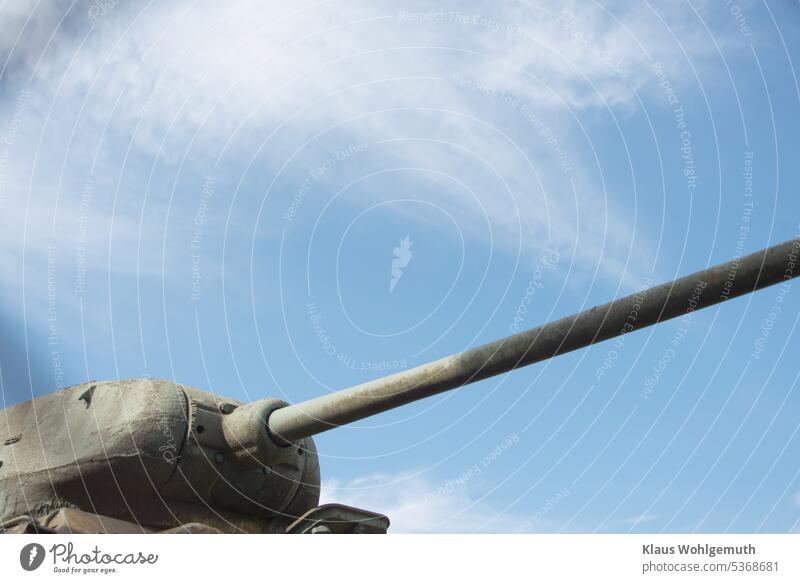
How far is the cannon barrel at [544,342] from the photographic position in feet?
27.5

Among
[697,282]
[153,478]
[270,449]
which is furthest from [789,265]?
[153,478]

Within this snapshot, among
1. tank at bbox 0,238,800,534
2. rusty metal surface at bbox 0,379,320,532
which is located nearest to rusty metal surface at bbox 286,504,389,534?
tank at bbox 0,238,800,534

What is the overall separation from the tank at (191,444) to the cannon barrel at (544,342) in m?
0.01

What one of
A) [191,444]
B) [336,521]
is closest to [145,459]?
[191,444]

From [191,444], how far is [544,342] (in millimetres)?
4124

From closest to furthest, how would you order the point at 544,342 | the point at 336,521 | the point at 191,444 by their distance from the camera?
the point at 544,342
the point at 336,521
the point at 191,444

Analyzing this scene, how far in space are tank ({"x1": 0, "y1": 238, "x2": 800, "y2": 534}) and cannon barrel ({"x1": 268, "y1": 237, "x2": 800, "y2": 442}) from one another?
14mm

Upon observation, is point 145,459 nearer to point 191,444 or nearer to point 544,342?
point 191,444

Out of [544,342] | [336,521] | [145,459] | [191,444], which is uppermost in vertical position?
[544,342]

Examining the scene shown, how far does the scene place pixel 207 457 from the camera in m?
10.7

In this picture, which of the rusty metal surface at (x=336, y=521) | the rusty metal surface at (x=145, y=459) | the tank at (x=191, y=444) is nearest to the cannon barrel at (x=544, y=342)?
the tank at (x=191, y=444)

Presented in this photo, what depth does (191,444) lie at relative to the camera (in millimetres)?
10641
